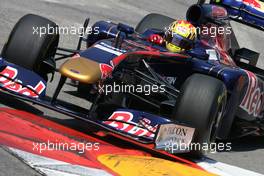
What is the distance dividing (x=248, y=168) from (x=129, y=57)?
5.81 feet

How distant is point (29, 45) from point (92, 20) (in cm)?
636

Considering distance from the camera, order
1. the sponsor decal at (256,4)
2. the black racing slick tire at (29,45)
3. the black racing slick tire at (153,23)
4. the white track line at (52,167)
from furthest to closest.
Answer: the black racing slick tire at (153,23)
the sponsor decal at (256,4)
the black racing slick tire at (29,45)
the white track line at (52,167)

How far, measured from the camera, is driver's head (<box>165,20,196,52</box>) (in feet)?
26.6

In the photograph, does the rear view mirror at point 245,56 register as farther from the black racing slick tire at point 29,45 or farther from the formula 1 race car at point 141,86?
the black racing slick tire at point 29,45

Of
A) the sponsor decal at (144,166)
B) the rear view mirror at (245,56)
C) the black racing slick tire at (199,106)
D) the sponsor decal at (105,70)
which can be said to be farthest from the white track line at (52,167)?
the rear view mirror at (245,56)

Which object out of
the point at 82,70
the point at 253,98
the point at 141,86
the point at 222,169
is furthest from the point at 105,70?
the point at 253,98

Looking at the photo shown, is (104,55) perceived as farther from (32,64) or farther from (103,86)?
(32,64)

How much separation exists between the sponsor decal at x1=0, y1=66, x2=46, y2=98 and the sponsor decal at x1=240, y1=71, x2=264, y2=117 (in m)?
2.50

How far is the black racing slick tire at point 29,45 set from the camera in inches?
287

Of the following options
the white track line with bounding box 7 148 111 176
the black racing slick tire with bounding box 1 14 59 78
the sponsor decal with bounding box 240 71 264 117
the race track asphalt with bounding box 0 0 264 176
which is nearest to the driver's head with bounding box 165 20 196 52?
the sponsor decal with bounding box 240 71 264 117

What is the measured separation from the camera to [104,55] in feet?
22.7

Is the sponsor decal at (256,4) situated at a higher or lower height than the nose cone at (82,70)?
higher

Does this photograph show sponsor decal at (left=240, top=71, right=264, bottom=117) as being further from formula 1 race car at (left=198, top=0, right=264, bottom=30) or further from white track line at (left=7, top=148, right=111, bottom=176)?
white track line at (left=7, top=148, right=111, bottom=176)

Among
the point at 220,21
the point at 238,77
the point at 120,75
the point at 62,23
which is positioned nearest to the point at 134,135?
the point at 120,75
